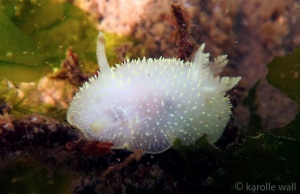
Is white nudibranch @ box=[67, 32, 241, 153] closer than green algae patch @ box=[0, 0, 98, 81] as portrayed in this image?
Yes

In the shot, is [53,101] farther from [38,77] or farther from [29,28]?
[29,28]

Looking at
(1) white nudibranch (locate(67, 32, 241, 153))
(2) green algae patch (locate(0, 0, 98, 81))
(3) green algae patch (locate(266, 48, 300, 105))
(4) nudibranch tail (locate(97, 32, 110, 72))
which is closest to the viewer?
(1) white nudibranch (locate(67, 32, 241, 153))

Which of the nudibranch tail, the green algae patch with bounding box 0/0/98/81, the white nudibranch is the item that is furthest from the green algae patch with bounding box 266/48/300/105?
the green algae patch with bounding box 0/0/98/81

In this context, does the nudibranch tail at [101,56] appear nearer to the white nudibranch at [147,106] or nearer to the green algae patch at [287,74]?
the white nudibranch at [147,106]

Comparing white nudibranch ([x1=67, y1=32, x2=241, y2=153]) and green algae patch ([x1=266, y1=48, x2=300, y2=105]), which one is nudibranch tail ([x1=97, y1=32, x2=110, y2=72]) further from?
green algae patch ([x1=266, y1=48, x2=300, y2=105])

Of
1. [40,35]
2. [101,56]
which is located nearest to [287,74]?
[101,56]

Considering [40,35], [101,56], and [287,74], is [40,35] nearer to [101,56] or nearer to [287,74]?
[101,56]
